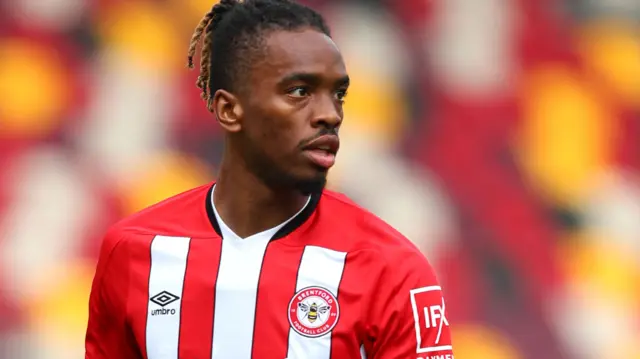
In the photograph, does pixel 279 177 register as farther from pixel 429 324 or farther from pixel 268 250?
pixel 429 324

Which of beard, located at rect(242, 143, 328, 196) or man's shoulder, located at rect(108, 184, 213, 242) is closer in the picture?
beard, located at rect(242, 143, 328, 196)

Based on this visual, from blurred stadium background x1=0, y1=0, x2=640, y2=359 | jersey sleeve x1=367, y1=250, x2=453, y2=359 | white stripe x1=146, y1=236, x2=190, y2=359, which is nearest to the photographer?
jersey sleeve x1=367, y1=250, x2=453, y2=359

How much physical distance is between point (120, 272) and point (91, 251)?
250 centimetres

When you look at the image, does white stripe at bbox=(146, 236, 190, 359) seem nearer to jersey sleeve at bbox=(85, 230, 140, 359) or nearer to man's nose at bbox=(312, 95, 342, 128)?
jersey sleeve at bbox=(85, 230, 140, 359)

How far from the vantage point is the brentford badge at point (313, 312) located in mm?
2172

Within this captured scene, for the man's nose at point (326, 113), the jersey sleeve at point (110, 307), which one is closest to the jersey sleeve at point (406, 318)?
the man's nose at point (326, 113)

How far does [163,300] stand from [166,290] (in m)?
0.02

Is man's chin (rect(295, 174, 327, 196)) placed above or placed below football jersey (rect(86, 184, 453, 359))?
above

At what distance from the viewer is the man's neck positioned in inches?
91.0

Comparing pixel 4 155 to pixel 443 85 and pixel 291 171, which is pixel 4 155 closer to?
pixel 443 85

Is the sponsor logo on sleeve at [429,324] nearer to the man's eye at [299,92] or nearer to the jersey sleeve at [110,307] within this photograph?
the man's eye at [299,92]

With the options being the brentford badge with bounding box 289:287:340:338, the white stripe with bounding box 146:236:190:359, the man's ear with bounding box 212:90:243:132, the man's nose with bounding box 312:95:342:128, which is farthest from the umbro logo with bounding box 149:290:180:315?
the man's nose with bounding box 312:95:342:128

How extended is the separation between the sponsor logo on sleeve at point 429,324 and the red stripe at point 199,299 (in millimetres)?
429

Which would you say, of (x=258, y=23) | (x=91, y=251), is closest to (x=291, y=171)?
(x=258, y=23)
